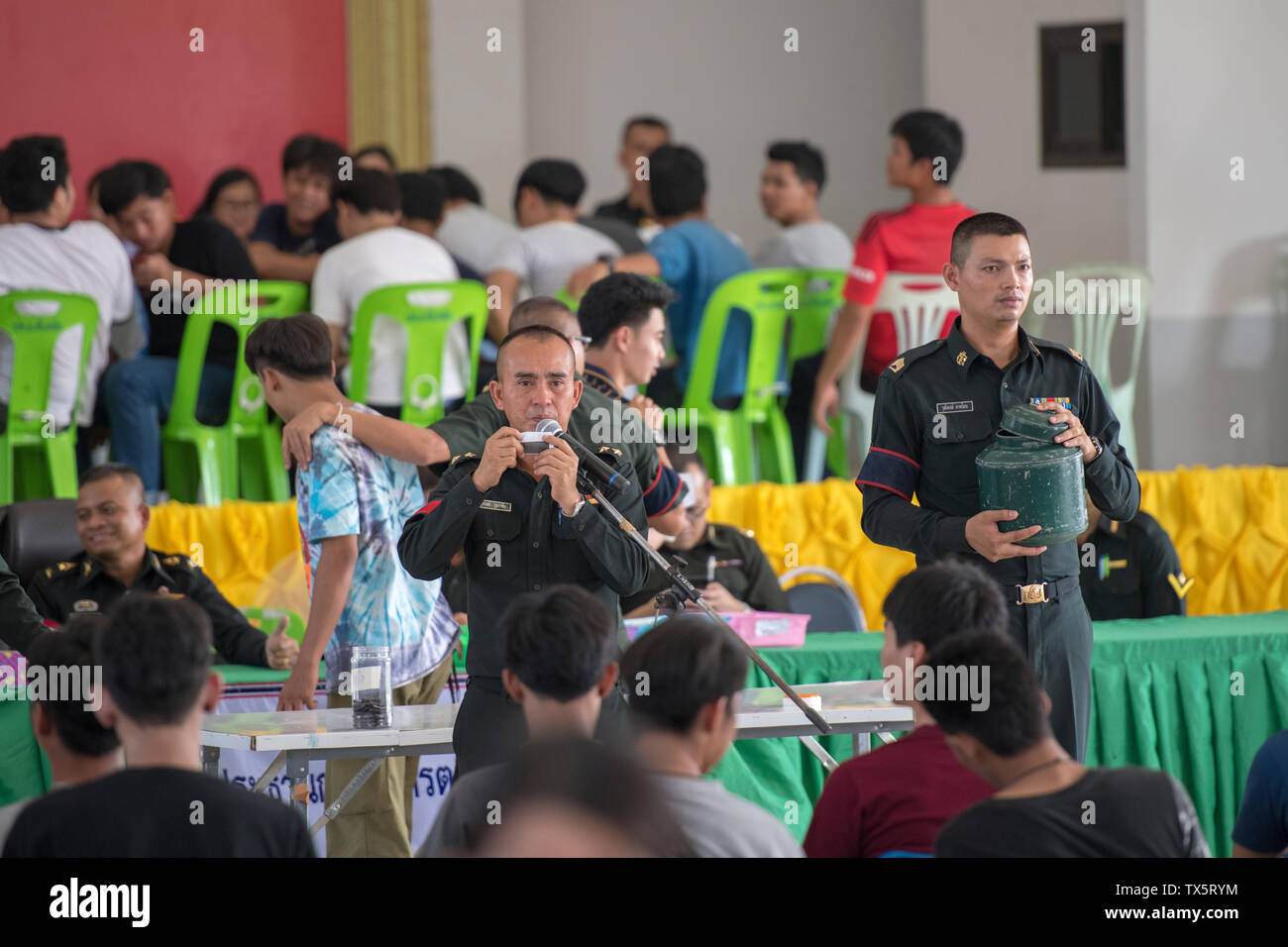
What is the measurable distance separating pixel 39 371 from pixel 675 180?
2.35m

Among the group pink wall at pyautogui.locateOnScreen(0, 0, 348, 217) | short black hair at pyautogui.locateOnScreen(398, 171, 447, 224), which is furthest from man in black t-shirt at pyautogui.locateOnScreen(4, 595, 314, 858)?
pink wall at pyautogui.locateOnScreen(0, 0, 348, 217)

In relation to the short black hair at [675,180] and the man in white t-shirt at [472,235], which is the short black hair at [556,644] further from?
the man in white t-shirt at [472,235]

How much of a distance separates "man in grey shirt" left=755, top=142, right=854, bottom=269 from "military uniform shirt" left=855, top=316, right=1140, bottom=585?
3382mm

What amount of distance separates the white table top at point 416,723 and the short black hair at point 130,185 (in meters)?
3.01

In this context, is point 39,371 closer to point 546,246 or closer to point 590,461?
point 546,246

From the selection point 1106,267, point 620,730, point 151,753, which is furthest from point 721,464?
point 151,753

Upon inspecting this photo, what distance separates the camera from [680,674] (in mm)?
2250

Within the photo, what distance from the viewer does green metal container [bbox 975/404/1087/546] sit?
3004 mm

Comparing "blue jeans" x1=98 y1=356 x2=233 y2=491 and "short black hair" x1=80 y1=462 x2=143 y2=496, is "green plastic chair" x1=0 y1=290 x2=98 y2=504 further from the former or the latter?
"short black hair" x1=80 y1=462 x2=143 y2=496

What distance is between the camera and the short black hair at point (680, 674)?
223 centimetres

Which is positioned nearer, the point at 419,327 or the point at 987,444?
the point at 987,444

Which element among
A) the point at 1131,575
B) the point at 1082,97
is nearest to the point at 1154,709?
the point at 1131,575
